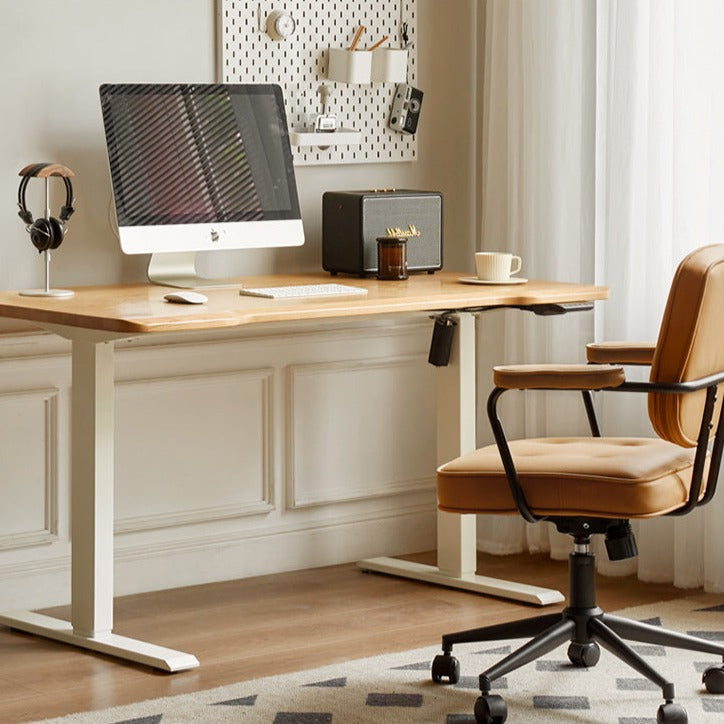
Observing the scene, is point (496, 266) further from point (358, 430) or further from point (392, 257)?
point (358, 430)

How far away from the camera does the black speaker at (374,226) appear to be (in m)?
3.83

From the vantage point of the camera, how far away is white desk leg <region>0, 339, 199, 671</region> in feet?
10.6

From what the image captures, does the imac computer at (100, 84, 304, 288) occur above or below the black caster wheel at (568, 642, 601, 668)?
above

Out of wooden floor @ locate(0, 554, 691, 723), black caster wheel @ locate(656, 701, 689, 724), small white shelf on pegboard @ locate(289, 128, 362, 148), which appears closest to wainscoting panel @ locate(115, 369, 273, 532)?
wooden floor @ locate(0, 554, 691, 723)

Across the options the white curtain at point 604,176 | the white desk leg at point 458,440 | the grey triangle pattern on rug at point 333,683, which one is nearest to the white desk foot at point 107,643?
the grey triangle pattern on rug at point 333,683

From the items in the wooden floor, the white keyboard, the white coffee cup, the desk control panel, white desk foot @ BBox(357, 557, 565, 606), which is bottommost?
the wooden floor

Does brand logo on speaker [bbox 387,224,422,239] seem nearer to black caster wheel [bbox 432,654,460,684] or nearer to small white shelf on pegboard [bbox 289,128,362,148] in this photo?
small white shelf on pegboard [bbox 289,128,362,148]

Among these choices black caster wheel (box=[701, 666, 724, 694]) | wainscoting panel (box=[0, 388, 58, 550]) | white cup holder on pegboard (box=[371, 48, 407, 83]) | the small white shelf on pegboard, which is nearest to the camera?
black caster wheel (box=[701, 666, 724, 694])

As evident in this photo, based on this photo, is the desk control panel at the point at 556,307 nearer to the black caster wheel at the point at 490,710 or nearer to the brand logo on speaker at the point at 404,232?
the brand logo on speaker at the point at 404,232

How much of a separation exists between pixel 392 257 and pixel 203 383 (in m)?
0.58

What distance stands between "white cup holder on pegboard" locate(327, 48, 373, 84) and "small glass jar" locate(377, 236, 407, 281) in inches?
20.6

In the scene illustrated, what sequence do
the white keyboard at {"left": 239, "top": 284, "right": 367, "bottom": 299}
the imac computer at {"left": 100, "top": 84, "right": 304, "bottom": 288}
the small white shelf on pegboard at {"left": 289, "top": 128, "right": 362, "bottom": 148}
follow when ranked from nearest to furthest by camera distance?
1. the white keyboard at {"left": 239, "top": 284, "right": 367, "bottom": 299}
2. the imac computer at {"left": 100, "top": 84, "right": 304, "bottom": 288}
3. the small white shelf on pegboard at {"left": 289, "top": 128, "right": 362, "bottom": 148}

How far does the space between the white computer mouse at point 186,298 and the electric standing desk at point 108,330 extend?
0.01 meters

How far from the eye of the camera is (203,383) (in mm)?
3912
